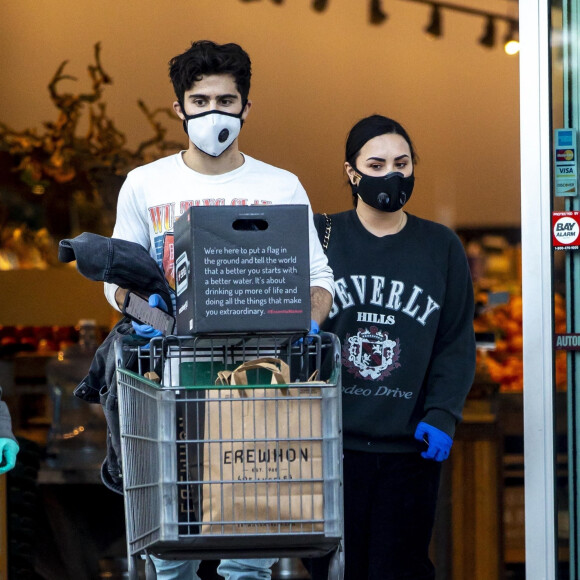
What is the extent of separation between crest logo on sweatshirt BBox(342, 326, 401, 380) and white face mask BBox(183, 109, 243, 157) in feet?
2.66

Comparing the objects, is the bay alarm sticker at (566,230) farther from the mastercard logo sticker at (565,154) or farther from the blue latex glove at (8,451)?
the blue latex glove at (8,451)

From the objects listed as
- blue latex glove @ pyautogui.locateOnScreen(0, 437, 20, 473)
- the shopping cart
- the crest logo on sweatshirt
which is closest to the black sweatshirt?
the crest logo on sweatshirt

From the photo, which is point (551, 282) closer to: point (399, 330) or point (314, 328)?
point (399, 330)

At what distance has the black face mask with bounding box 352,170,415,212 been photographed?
379 centimetres

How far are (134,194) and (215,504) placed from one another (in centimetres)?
107

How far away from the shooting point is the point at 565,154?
434cm

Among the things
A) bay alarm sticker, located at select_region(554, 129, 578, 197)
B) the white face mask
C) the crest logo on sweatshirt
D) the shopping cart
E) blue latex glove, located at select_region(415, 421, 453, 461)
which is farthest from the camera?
bay alarm sticker, located at select_region(554, 129, 578, 197)

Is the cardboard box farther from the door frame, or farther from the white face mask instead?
the door frame

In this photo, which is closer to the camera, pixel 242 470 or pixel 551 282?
pixel 242 470

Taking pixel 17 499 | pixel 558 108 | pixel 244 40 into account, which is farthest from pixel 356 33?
pixel 17 499

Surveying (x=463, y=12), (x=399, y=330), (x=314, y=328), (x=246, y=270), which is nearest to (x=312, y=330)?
(x=314, y=328)

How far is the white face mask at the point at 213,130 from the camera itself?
3.36m

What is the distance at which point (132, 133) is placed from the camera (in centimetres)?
700

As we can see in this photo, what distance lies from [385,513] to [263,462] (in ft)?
3.44
